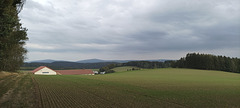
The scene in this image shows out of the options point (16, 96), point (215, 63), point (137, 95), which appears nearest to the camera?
point (16, 96)

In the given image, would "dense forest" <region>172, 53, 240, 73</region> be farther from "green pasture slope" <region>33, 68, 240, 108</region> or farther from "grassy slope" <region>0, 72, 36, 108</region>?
"grassy slope" <region>0, 72, 36, 108</region>

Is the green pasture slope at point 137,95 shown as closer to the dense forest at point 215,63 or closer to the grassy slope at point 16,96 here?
the grassy slope at point 16,96

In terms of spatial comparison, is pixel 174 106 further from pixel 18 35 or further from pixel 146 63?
pixel 146 63

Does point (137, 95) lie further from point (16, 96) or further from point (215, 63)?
point (215, 63)

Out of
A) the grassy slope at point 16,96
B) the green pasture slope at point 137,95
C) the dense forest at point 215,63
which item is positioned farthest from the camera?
the dense forest at point 215,63

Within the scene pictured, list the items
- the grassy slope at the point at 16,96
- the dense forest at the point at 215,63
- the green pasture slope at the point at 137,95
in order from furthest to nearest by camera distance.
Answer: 1. the dense forest at the point at 215,63
2. the green pasture slope at the point at 137,95
3. the grassy slope at the point at 16,96

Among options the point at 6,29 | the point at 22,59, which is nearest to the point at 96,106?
the point at 6,29

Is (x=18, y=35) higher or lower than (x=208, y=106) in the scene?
Result: higher

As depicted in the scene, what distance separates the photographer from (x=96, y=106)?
1233cm

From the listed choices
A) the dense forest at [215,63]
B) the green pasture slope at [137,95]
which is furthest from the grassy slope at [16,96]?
the dense forest at [215,63]

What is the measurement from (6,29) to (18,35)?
29.5 ft

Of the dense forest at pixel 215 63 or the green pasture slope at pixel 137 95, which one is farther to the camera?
the dense forest at pixel 215 63

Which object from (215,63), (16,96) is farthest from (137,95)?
(215,63)

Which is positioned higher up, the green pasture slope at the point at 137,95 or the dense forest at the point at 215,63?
the dense forest at the point at 215,63
